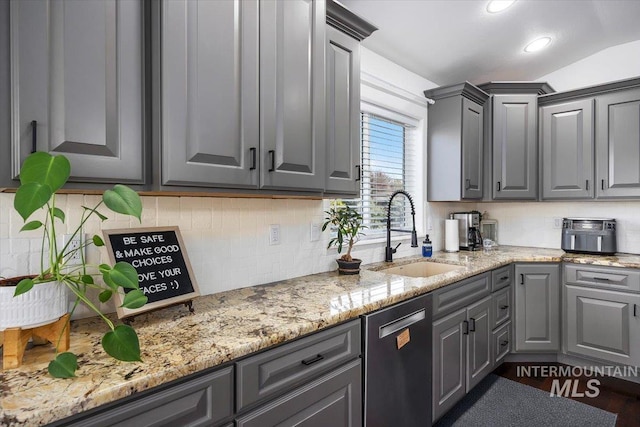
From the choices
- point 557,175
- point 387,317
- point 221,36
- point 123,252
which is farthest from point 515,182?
point 123,252

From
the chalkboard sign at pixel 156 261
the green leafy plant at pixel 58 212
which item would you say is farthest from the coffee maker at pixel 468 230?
the green leafy plant at pixel 58 212

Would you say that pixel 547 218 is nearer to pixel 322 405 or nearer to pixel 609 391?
pixel 609 391

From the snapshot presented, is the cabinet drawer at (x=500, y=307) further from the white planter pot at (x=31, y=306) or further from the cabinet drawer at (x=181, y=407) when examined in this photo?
the white planter pot at (x=31, y=306)

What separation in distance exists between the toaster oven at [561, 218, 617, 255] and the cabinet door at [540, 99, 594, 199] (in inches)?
9.6

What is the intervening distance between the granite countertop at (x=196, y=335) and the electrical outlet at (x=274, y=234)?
0.77 ft

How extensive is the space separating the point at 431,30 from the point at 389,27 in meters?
0.37

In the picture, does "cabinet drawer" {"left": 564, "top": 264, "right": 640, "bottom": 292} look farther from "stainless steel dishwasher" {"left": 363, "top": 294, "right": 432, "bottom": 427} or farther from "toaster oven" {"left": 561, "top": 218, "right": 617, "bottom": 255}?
"stainless steel dishwasher" {"left": 363, "top": 294, "right": 432, "bottom": 427}

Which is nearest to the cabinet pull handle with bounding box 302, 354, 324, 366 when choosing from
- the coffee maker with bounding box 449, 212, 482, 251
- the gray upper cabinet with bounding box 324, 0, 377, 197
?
the gray upper cabinet with bounding box 324, 0, 377, 197

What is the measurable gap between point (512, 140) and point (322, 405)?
302 cm

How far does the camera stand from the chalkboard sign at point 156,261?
1.24 m

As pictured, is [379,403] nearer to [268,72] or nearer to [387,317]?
[387,317]

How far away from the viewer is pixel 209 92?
129 cm

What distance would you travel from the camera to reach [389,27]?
2.44 meters

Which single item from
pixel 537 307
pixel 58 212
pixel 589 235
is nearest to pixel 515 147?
pixel 589 235
